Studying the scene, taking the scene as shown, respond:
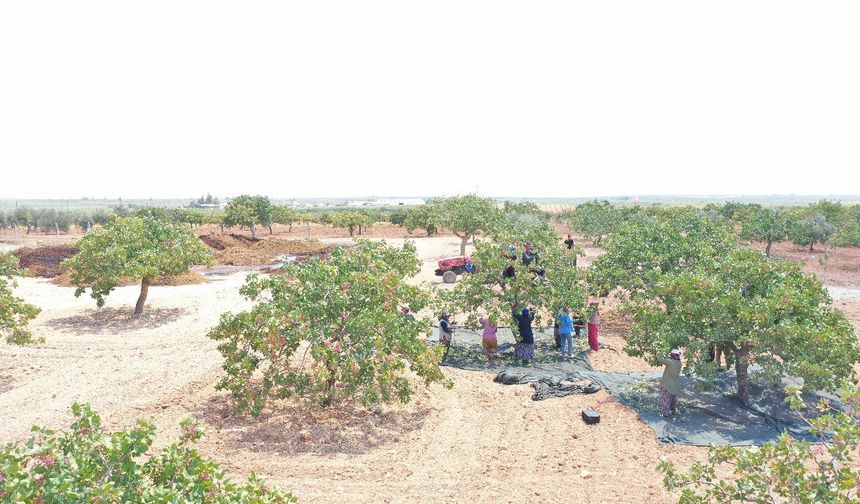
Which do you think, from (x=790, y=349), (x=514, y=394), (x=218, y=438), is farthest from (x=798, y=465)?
(x=218, y=438)

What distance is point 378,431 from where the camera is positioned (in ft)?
32.0

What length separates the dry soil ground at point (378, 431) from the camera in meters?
7.93

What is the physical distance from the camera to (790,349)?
9.27 meters

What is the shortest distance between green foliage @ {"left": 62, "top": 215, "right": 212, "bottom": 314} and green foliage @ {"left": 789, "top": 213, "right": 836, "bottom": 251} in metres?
37.0

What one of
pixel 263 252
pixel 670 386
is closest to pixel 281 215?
pixel 263 252

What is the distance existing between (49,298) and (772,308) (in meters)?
23.0

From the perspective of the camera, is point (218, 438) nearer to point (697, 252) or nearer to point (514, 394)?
point (514, 394)

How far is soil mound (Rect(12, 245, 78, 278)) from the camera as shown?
26.9 meters

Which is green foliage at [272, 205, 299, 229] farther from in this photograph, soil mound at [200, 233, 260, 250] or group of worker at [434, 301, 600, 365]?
group of worker at [434, 301, 600, 365]

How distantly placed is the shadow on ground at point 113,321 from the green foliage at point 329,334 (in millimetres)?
8510

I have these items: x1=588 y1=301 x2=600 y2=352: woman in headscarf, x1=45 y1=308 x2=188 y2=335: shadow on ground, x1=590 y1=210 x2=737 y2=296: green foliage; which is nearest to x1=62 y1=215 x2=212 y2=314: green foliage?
x1=45 y1=308 x2=188 y2=335: shadow on ground

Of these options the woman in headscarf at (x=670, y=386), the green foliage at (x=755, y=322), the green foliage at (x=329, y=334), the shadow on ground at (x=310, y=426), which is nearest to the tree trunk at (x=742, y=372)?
the green foliage at (x=755, y=322)

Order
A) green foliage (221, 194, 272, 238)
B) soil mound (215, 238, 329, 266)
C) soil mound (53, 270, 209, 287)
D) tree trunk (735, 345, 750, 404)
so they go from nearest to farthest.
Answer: tree trunk (735, 345, 750, 404)
soil mound (53, 270, 209, 287)
soil mound (215, 238, 329, 266)
green foliage (221, 194, 272, 238)

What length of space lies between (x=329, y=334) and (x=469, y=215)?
83.3ft
